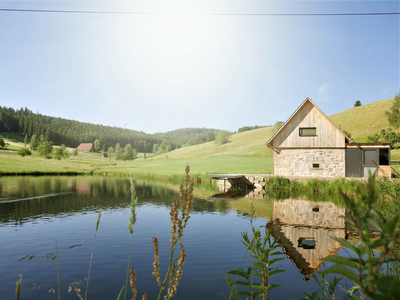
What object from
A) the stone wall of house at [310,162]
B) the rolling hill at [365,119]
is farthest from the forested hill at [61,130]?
the stone wall of house at [310,162]

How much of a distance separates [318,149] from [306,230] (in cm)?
1559

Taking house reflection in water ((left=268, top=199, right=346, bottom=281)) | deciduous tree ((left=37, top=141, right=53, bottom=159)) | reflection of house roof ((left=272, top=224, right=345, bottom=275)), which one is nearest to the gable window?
house reflection in water ((left=268, top=199, right=346, bottom=281))

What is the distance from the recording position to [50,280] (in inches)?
268

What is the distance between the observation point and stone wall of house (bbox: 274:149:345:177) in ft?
80.0

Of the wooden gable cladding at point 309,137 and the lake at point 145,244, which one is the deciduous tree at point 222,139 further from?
the lake at point 145,244

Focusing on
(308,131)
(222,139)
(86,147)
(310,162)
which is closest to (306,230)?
(310,162)

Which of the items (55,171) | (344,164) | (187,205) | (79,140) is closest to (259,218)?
(187,205)

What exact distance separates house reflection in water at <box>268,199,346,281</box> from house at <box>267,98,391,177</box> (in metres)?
7.60

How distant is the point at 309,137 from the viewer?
25031mm

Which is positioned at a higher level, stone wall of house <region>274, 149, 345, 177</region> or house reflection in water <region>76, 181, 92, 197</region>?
stone wall of house <region>274, 149, 345, 177</region>

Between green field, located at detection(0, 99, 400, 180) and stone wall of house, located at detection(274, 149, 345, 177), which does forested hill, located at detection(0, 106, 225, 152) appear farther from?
stone wall of house, located at detection(274, 149, 345, 177)

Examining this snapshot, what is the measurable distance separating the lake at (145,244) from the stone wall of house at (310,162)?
7.65 meters

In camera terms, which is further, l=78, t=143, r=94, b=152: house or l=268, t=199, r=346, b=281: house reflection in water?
l=78, t=143, r=94, b=152: house

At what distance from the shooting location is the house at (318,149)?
79.6 ft
